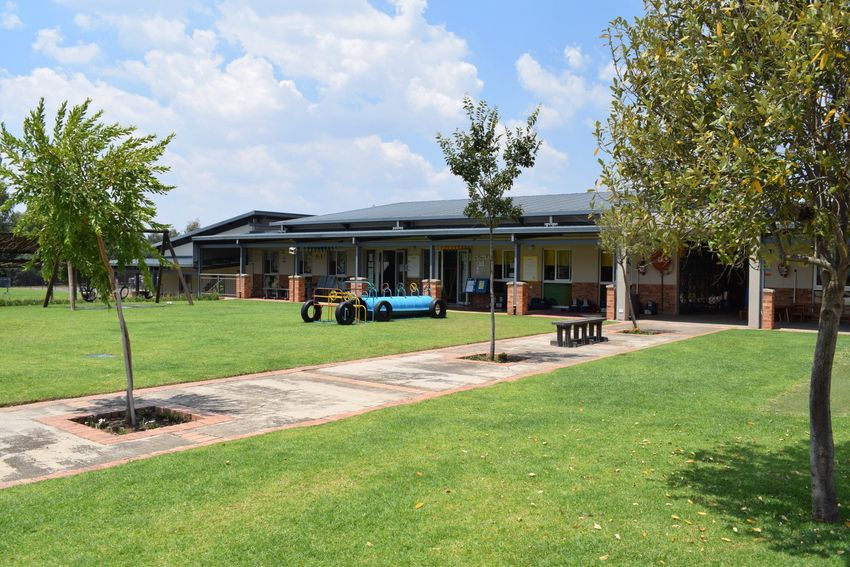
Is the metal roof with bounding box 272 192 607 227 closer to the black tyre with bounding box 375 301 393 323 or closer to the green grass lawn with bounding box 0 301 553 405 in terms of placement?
the green grass lawn with bounding box 0 301 553 405

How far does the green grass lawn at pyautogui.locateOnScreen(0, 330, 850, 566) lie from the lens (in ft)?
15.1

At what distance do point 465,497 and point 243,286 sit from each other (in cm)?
3082

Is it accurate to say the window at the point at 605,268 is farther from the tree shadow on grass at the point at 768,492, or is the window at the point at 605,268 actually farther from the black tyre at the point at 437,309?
the tree shadow on grass at the point at 768,492

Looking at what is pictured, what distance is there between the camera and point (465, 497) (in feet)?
18.4

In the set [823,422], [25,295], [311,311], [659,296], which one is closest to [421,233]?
[311,311]

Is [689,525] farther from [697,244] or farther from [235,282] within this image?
[235,282]

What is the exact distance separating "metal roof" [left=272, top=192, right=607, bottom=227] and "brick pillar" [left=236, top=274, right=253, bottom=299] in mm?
3789

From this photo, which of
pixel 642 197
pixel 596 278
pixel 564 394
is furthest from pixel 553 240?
pixel 642 197

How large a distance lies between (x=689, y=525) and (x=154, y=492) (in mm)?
4091

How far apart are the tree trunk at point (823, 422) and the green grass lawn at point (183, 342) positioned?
8.75 metres

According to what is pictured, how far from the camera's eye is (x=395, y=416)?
331 inches

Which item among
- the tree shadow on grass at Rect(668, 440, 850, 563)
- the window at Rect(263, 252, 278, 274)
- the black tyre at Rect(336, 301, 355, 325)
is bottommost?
the tree shadow on grass at Rect(668, 440, 850, 563)

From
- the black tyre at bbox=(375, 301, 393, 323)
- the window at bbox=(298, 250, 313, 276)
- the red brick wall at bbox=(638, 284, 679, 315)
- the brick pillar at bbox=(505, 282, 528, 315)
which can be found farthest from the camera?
the window at bbox=(298, 250, 313, 276)

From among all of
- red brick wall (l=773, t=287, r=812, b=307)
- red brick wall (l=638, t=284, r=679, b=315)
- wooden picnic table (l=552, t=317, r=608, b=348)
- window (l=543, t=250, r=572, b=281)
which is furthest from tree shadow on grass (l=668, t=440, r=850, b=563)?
window (l=543, t=250, r=572, b=281)
